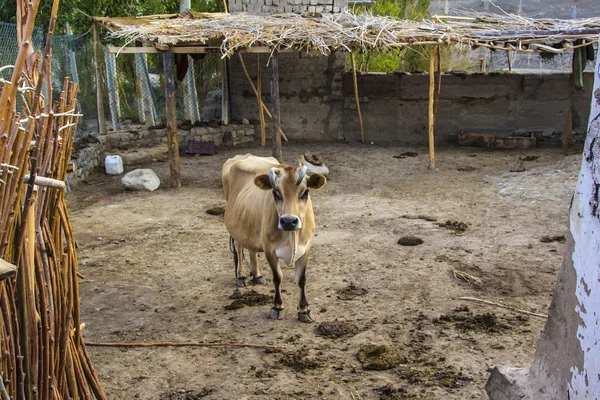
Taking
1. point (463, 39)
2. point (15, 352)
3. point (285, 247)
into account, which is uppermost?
point (463, 39)

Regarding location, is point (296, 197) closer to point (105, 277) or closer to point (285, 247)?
point (285, 247)

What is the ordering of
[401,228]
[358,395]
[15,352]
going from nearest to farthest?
1. [15,352]
2. [358,395]
3. [401,228]

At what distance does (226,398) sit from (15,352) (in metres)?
1.96

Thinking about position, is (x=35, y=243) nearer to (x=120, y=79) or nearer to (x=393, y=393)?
(x=393, y=393)

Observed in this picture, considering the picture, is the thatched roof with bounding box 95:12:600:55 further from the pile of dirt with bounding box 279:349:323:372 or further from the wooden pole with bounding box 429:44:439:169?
the pile of dirt with bounding box 279:349:323:372

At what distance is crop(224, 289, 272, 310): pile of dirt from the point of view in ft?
21.2

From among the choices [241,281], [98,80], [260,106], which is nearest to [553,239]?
[241,281]

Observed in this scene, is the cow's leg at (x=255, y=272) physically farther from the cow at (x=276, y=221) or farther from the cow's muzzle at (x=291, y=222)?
the cow's muzzle at (x=291, y=222)

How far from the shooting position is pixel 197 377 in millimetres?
5105

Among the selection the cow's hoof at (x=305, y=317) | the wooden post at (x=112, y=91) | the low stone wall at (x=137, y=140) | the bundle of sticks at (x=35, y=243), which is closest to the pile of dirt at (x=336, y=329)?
the cow's hoof at (x=305, y=317)

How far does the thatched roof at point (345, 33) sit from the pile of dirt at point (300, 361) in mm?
6740

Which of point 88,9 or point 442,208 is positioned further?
point 88,9

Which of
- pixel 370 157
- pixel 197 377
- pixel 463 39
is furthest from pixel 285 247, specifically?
pixel 370 157

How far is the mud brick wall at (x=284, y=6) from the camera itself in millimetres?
15367
